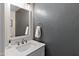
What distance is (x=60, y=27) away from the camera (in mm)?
2076

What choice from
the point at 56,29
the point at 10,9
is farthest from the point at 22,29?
the point at 56,29

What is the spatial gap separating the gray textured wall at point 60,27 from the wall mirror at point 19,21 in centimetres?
37

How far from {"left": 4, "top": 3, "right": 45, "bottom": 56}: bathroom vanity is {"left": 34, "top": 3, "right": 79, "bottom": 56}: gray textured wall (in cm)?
30

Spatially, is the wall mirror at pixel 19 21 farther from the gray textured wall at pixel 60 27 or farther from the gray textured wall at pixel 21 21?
the gray textured wall at pixel 60 27

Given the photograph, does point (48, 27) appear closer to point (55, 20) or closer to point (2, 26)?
point (55, 20)

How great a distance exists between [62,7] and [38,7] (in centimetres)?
80

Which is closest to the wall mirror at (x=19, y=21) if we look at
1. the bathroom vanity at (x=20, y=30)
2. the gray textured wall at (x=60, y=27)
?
the bathroom vanity at (x=20, y=30)

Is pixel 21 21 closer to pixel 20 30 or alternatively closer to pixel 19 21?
pixel 19 21

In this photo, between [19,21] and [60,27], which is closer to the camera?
[60,27]

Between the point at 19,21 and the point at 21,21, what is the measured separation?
9cm

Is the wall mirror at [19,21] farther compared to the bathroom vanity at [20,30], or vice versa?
the wall mirror at [19,21]

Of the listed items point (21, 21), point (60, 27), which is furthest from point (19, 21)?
point (60, 27)

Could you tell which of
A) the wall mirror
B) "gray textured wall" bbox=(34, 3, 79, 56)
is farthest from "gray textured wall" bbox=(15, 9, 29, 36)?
"gray textured wall" bbox=(34, 3, 79, 56)

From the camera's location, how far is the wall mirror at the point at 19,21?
1.96 metres
